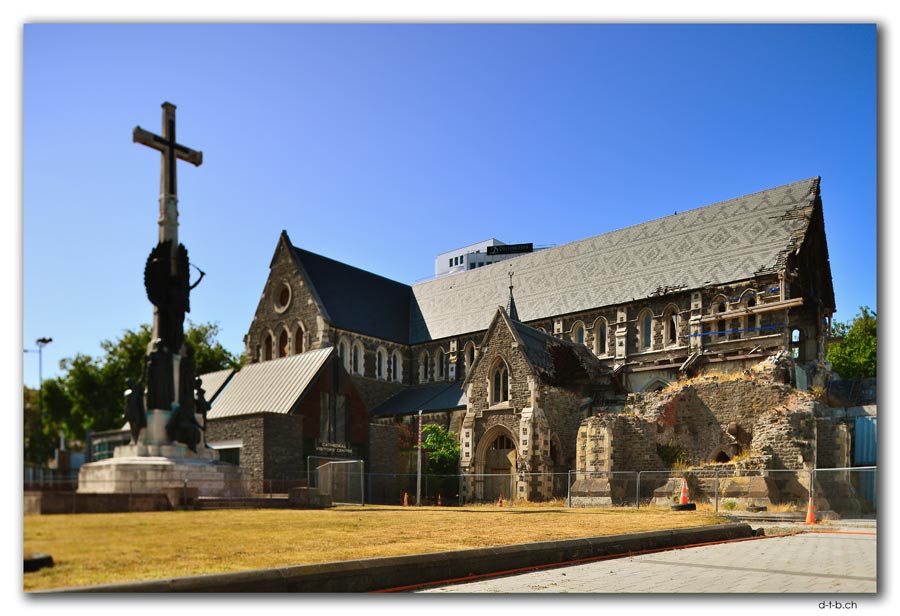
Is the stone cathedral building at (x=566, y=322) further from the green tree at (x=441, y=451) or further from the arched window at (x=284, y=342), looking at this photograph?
the green tree at (x=441, y=451)

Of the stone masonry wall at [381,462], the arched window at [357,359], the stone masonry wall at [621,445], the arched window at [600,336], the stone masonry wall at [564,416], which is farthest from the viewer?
the arched window at [357,359]

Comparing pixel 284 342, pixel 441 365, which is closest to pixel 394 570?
pixel 284 342

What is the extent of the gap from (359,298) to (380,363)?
366 cm

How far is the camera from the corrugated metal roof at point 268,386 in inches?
417

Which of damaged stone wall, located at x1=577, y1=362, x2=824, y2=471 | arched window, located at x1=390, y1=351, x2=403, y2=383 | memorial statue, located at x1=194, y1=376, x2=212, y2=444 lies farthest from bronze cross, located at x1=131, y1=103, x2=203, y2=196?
arched window, located at x1=390, y1=351, x2=403, y2=383

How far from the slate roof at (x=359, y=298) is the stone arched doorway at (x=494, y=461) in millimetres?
10963

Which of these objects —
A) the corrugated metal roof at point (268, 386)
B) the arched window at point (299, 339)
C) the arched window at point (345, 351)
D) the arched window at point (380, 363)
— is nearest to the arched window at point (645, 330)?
the arched window at point (380, 363)

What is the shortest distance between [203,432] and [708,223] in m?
33.6

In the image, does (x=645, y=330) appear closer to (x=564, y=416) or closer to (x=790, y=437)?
(x=564, y=416)

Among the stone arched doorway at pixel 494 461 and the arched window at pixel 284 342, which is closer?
the stone arched doorway at pixel 494 461

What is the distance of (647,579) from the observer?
8883 millimetres

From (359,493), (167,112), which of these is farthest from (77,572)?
(359,493)

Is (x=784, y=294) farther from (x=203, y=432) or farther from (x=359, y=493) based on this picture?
(x=203, y=432)

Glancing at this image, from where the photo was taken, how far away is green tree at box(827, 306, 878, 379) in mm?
45094
